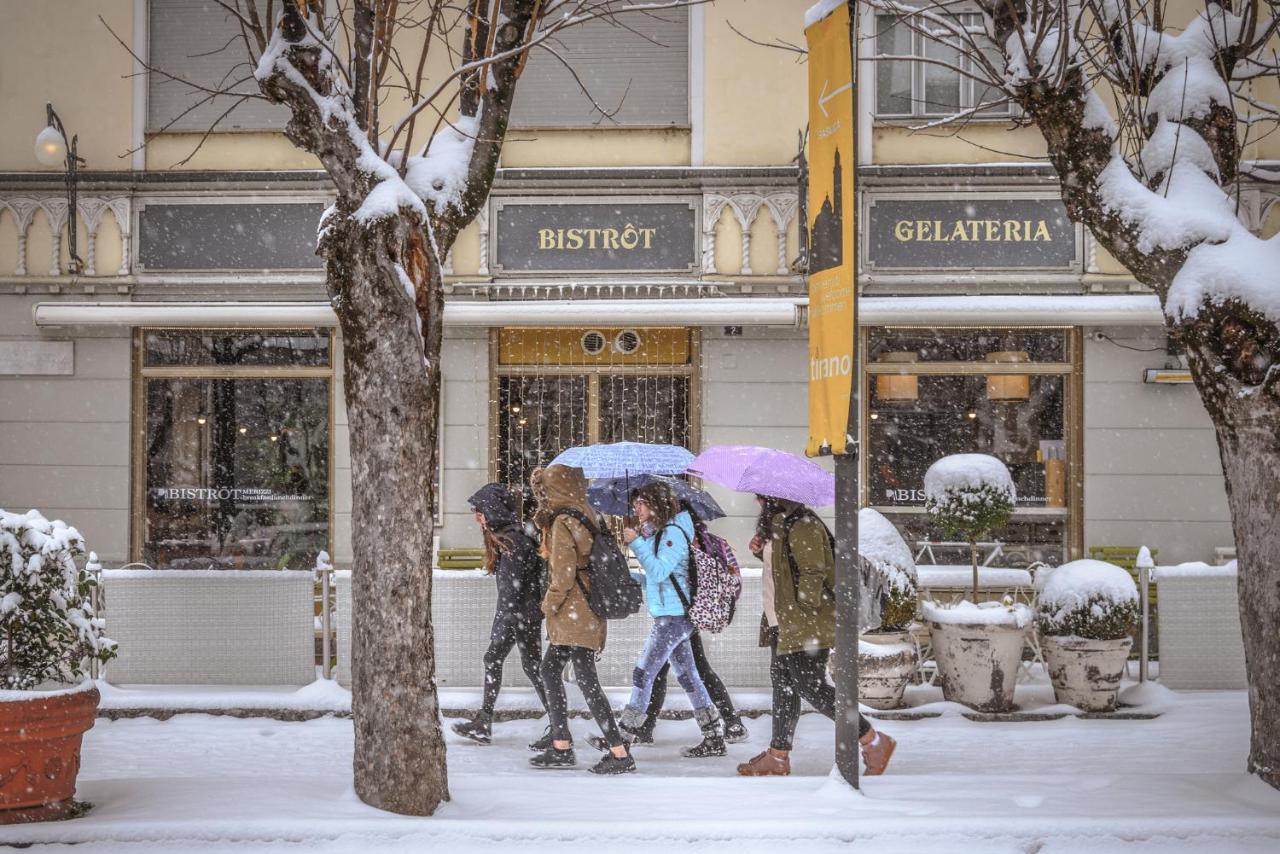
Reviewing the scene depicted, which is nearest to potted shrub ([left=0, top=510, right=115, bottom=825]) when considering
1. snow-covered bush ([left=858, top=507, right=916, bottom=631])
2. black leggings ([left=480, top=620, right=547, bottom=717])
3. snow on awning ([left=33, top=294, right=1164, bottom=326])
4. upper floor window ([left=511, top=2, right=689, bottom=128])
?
black leggings ([left=480, top=620, right=547, bottom=717])

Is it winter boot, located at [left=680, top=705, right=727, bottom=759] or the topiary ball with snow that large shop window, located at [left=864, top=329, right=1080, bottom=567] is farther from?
winter boot, located at [left=680, top=705, right=727, bottom=759]

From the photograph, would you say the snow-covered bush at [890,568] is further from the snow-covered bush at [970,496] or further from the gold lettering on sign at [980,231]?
the gold lettering on sign at [980,231]

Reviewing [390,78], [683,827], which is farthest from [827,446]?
[390,78]

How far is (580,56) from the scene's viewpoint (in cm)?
1357

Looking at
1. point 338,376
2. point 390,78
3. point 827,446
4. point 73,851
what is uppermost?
point 390,78

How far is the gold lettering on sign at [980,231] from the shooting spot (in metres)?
13.1

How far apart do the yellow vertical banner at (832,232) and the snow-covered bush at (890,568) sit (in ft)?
11.4

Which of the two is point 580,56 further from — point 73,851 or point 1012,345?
point 73,851

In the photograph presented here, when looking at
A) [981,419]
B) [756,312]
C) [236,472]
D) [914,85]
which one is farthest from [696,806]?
[914,85]

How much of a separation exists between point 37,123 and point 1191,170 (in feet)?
41.3

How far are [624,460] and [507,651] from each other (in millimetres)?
1635

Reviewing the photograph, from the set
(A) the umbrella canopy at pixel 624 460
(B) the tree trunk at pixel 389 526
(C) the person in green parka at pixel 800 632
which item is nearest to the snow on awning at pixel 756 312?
(A) the umbrella canopy at pixel 624 460

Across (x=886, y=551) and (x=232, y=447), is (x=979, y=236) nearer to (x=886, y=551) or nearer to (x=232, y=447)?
(x=886, y=551)

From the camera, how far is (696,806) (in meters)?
5.83
